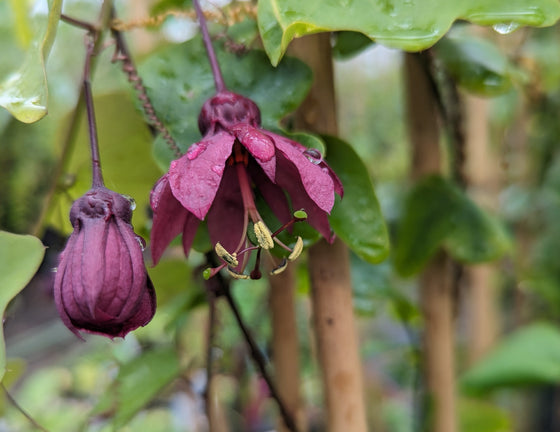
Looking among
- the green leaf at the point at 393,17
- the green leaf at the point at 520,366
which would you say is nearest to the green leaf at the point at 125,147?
the green leaf at the point at 393,17

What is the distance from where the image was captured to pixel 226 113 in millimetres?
266

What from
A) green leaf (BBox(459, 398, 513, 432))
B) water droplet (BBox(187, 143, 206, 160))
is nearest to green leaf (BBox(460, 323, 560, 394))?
green leaf (BBox(459, 398, 513, 432))

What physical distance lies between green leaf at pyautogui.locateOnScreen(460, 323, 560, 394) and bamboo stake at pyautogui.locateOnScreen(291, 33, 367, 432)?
434 millimetres

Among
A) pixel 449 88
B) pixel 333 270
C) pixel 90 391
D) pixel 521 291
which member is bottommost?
pixel 90 391

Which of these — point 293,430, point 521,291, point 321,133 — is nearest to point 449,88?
point 321,133

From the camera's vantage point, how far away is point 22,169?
1.25m

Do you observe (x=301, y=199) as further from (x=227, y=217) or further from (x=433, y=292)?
(x=433, y=292)

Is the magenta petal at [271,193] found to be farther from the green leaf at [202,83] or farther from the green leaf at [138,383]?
the green leaf at [138,383]

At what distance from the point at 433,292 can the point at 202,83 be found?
0.31m

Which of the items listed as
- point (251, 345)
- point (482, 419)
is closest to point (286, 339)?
point (251, 345)

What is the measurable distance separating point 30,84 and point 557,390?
1.25m

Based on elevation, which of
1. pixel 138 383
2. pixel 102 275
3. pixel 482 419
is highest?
pixel 102 275

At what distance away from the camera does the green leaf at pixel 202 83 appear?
0.31m

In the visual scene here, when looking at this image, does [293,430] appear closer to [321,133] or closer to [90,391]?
[321,133]
